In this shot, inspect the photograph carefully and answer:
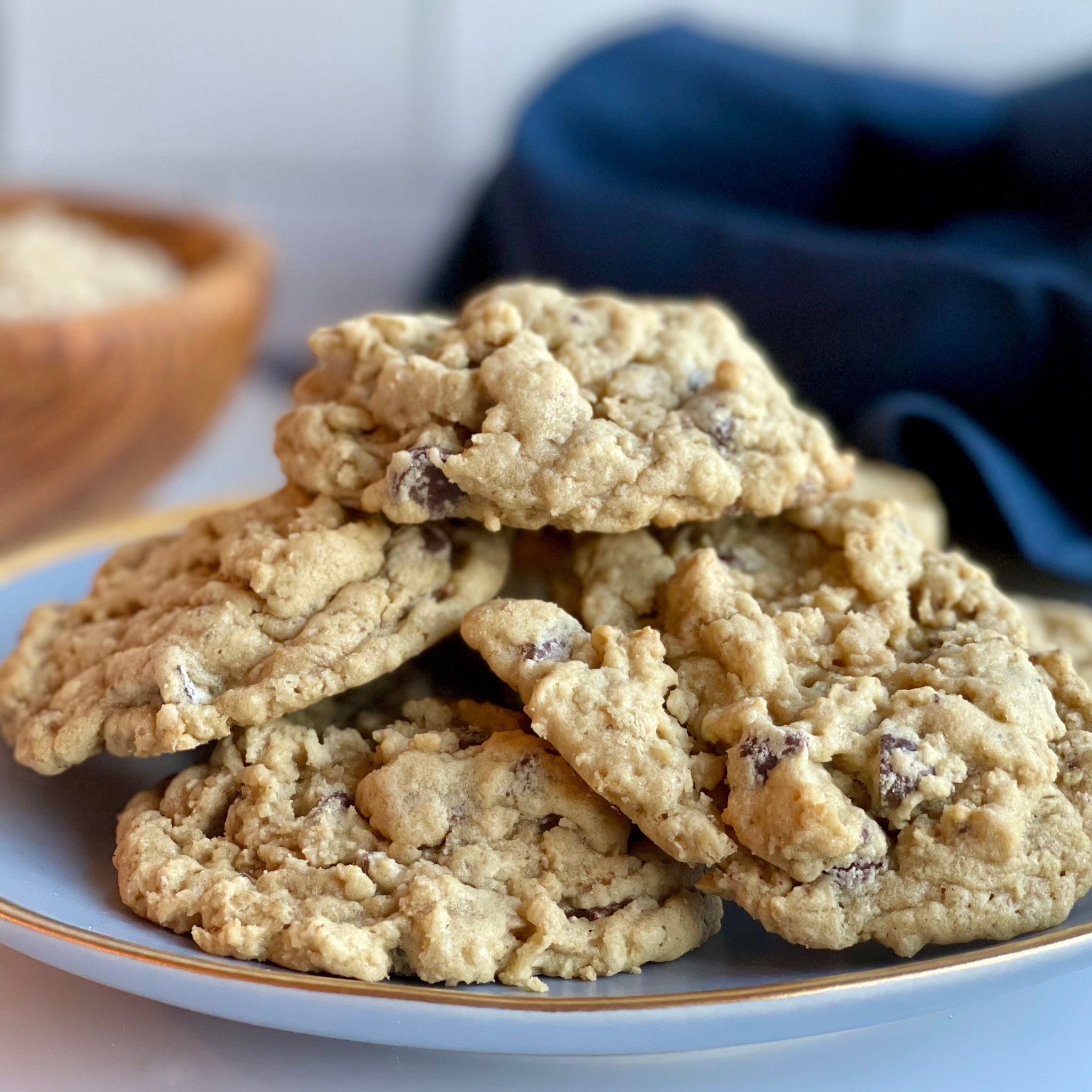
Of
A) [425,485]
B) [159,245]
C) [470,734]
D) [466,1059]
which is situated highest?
[425,485]

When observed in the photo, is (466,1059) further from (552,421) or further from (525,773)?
(552,421)

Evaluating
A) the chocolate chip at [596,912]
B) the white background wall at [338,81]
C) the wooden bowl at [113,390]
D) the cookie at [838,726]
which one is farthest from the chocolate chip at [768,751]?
the white background wall at [338,81]

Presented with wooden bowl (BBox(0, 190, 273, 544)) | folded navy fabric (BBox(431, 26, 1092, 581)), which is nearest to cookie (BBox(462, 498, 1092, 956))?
folded navy fabric (BBox(431, 26, 1092, 581))

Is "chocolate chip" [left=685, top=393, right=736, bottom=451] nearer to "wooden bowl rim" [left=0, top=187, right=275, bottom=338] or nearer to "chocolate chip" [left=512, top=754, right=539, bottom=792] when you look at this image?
"chocolate chip" [left=512, top=754, right=539, bottom=792]

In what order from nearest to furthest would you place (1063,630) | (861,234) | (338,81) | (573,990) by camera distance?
(573,990) → (1063,630) → (861,234) → (338,81)

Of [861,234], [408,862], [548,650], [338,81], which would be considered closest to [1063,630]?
[548,650]

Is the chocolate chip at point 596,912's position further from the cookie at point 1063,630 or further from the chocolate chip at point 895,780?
the cookie at point 1063,630
